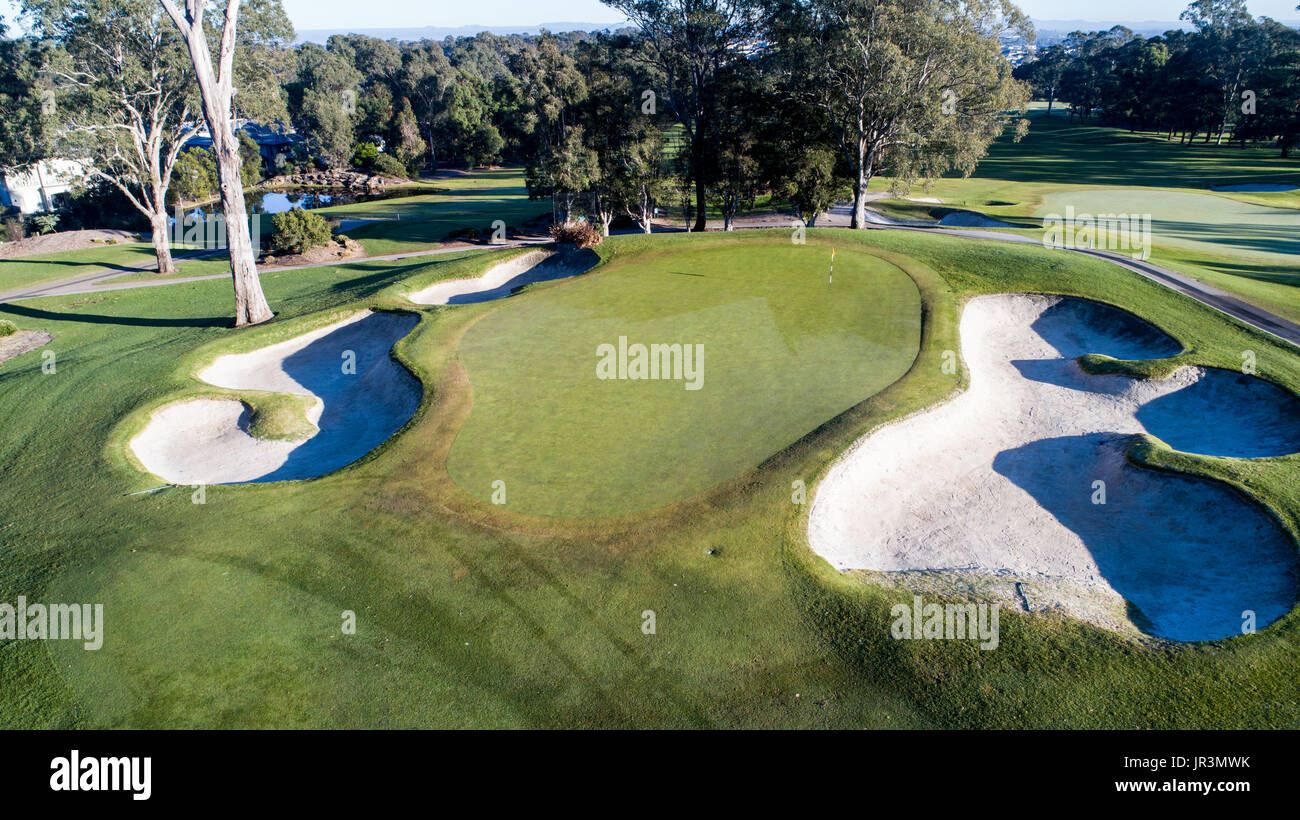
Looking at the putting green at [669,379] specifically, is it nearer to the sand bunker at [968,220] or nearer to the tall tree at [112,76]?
the sand bunker at [968,220]

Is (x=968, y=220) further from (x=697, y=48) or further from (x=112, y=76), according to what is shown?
(x=112, y=76)

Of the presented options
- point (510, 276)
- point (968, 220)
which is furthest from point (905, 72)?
point (510, 276)

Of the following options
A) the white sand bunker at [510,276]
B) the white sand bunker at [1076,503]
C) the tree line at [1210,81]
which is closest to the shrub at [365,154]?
the white sand bunker at [510,276]

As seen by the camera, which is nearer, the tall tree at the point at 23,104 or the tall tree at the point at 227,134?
the tall tree at the point at 227,134

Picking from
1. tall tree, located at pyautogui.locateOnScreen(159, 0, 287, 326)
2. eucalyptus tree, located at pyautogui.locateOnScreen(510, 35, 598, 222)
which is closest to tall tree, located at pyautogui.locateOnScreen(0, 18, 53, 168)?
tall tree, located at pyautogui.locateOnScreen(159, 0, 287, 326)

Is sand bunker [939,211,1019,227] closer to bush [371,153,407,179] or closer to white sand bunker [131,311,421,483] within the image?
white sand bunker [131,311,421,483]

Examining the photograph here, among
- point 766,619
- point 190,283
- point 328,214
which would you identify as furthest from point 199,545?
point 328,214
